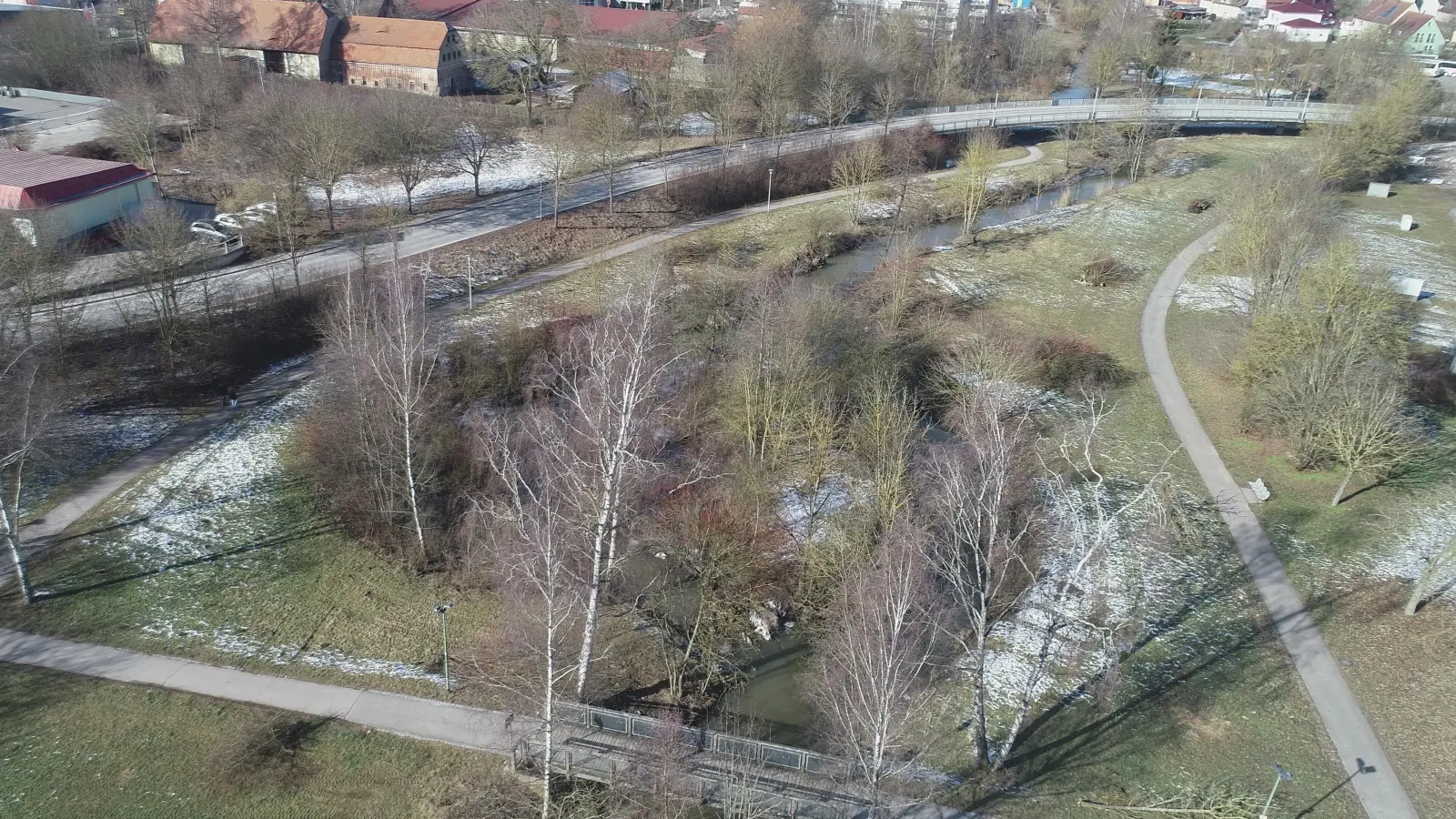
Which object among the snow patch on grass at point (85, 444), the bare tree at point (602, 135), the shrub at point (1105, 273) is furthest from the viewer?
the bare tree at point (602, 135)

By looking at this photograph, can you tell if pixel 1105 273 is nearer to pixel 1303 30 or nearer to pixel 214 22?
pixel 214 22

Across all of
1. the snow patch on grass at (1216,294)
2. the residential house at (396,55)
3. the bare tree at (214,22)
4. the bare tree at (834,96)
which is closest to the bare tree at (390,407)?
the snow patch on grass at (1216,294)

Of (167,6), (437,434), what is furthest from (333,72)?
(437,434)

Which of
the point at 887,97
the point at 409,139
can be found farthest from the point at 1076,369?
the point at 887,97

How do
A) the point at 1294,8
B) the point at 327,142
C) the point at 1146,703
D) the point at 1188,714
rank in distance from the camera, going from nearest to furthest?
the point at 1188,714
the point at 1146,703
the point at 327,142
the point at 1294,8

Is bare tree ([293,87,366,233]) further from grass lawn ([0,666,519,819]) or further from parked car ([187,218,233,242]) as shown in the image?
grass lawn ([0,666,519,819])

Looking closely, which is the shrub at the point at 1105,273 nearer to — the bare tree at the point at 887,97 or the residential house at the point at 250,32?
the bare tree at the point at 887,97
